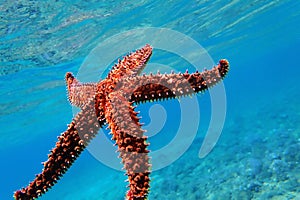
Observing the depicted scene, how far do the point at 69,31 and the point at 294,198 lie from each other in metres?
14.5

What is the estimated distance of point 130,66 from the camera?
3338 mm

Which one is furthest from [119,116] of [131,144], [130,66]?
[130,66]

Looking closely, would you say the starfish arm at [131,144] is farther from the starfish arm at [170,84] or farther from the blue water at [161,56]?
the blue water at [161,56]

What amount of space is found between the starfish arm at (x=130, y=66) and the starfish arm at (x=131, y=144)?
0.59 metres

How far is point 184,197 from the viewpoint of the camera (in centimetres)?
1504

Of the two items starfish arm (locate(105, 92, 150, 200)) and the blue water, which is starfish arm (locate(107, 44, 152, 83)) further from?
the blue water

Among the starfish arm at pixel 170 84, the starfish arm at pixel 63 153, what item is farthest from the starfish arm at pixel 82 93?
the starfish arm at pixel 170 84

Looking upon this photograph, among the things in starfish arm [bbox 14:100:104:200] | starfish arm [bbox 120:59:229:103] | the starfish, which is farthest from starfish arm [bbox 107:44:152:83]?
starfish arm [bbox 14:100:104:200]

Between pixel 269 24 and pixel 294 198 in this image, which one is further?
pixel 269 24

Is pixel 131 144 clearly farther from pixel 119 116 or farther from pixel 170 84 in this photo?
pixel 170 84

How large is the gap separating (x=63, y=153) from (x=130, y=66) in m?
1.26

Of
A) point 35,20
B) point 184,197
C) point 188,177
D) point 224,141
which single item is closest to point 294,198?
point 184,197

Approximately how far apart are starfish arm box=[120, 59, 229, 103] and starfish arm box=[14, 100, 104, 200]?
0.49m

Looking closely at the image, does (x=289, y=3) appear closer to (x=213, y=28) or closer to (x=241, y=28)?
(x=241, y=28)
